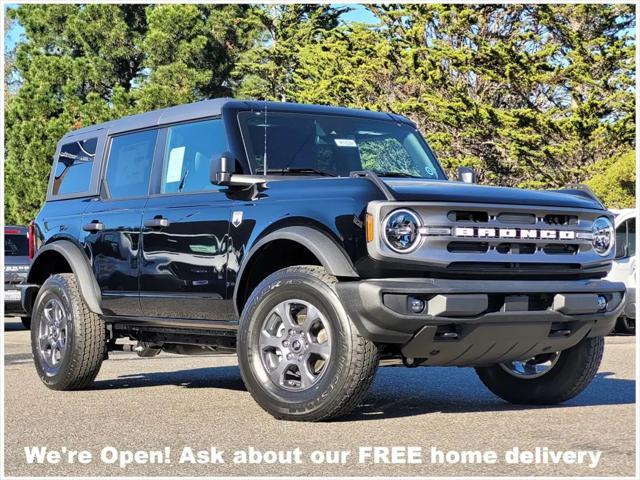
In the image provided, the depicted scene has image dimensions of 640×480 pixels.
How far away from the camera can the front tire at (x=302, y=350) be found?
650 cm

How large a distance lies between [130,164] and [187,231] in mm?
1391

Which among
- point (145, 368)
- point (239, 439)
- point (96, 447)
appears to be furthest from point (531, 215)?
point (145, 368)

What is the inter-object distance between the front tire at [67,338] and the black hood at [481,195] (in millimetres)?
2865

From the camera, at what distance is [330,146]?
319 inches

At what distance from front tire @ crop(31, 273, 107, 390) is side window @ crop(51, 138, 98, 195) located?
2.71 ft

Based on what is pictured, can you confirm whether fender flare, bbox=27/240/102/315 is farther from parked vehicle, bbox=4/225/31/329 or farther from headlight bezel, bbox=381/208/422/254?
parked vehicle, bbox=4/225/31/329

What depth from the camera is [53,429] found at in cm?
685

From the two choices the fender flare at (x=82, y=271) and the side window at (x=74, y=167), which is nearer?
the fender flare at (x=82, y=271)

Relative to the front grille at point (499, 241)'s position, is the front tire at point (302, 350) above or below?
below

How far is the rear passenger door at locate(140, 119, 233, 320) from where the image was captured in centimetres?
758

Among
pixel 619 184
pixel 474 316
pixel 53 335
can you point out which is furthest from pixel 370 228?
pixel 619 184

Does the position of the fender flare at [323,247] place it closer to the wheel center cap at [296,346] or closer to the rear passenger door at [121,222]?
the wheel center cap at [296,346]

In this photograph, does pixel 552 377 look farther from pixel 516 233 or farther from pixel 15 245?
pixel 15 245

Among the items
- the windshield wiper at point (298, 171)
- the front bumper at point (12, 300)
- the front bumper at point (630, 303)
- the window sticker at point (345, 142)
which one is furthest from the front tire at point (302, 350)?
the front bumper at point (12, 300)
